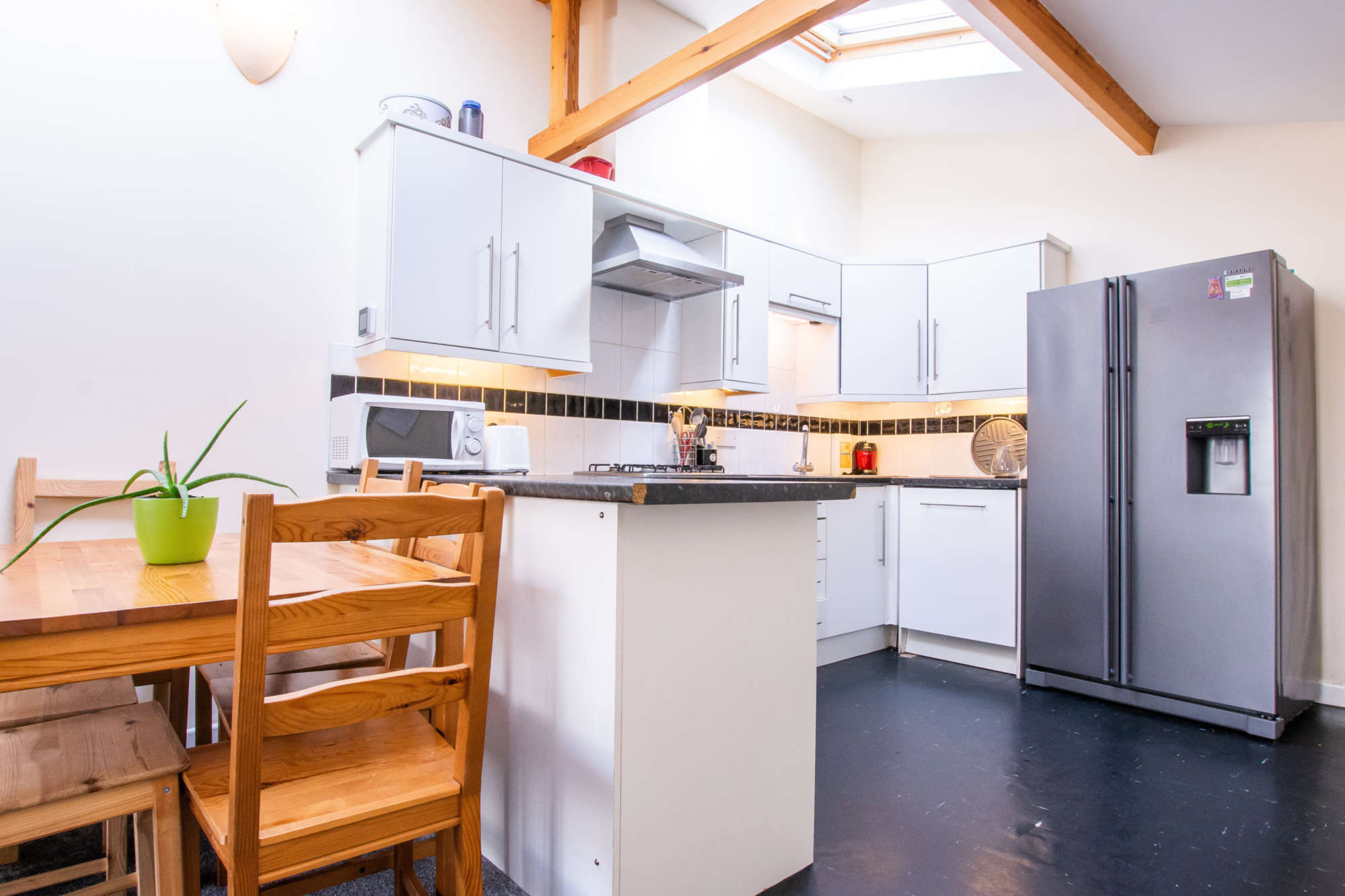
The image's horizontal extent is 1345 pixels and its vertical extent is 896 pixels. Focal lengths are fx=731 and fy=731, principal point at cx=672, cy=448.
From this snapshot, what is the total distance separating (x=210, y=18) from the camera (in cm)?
232

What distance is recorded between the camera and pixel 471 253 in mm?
2562

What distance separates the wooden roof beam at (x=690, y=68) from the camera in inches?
87.6

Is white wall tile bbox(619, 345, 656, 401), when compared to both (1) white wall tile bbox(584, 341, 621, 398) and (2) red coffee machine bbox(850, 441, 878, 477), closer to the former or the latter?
(1) white wall tile bbox(584, 341, 621, 398)

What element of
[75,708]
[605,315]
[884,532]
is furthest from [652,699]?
[884,532]

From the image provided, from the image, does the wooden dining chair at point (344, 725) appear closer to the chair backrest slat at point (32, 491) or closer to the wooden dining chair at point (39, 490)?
the wooden dining chair at point (39, 490)

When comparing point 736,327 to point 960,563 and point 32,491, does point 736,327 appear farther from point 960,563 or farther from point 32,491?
point 32,491

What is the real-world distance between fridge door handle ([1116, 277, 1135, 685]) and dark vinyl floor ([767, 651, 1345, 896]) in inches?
12.0

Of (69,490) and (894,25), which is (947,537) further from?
(69,490)

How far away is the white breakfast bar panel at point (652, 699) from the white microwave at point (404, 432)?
0.99 meters

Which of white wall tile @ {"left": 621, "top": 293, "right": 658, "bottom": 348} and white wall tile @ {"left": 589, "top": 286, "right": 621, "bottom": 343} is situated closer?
white wall tile @ {"left": 589, "top": 286, "right": 621, "bottom": 343}

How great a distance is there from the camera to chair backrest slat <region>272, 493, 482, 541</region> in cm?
93

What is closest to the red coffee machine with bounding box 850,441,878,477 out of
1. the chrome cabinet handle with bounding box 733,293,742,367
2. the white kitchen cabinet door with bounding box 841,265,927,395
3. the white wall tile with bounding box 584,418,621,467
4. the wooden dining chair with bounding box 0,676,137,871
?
the white kitchen cabinet door with bounding box 841,265,927,395

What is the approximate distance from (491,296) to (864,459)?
2.53 meters

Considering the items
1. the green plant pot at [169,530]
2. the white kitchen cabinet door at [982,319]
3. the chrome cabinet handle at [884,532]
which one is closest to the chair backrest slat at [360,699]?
the green plant pot at [169,530]
